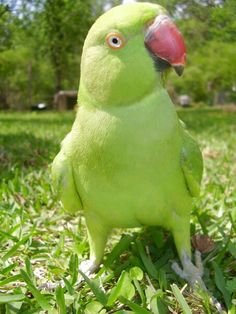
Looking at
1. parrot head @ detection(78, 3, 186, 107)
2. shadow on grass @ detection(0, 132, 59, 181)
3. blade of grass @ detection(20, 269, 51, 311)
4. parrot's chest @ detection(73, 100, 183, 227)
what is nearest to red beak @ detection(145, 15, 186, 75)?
parrot head @ detection(78, 3, 186, 107)

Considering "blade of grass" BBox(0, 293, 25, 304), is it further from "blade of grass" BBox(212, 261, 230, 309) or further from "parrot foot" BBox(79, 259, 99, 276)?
"blade of grass" BBox(212, 261, 230, 309)

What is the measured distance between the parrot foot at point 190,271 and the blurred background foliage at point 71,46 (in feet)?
2.65

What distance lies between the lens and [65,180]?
1246 mm

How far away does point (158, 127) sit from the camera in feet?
3.62

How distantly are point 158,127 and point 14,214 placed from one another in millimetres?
828

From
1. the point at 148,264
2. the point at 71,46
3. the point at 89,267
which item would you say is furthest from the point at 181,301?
the point at 71,46

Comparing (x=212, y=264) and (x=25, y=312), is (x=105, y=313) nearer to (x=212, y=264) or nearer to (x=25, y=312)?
(x=25, y=312)

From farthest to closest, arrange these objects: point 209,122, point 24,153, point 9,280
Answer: point 209,122
point 24,153
point 9,280

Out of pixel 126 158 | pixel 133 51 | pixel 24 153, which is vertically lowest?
pixel 24 153

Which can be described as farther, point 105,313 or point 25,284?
point 25,284

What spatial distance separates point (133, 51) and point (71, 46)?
18.4ft

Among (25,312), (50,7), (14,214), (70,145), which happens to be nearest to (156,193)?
(70,145)

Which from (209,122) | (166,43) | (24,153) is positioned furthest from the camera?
(209,122)

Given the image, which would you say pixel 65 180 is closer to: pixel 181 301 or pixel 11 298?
pixel 11 298
